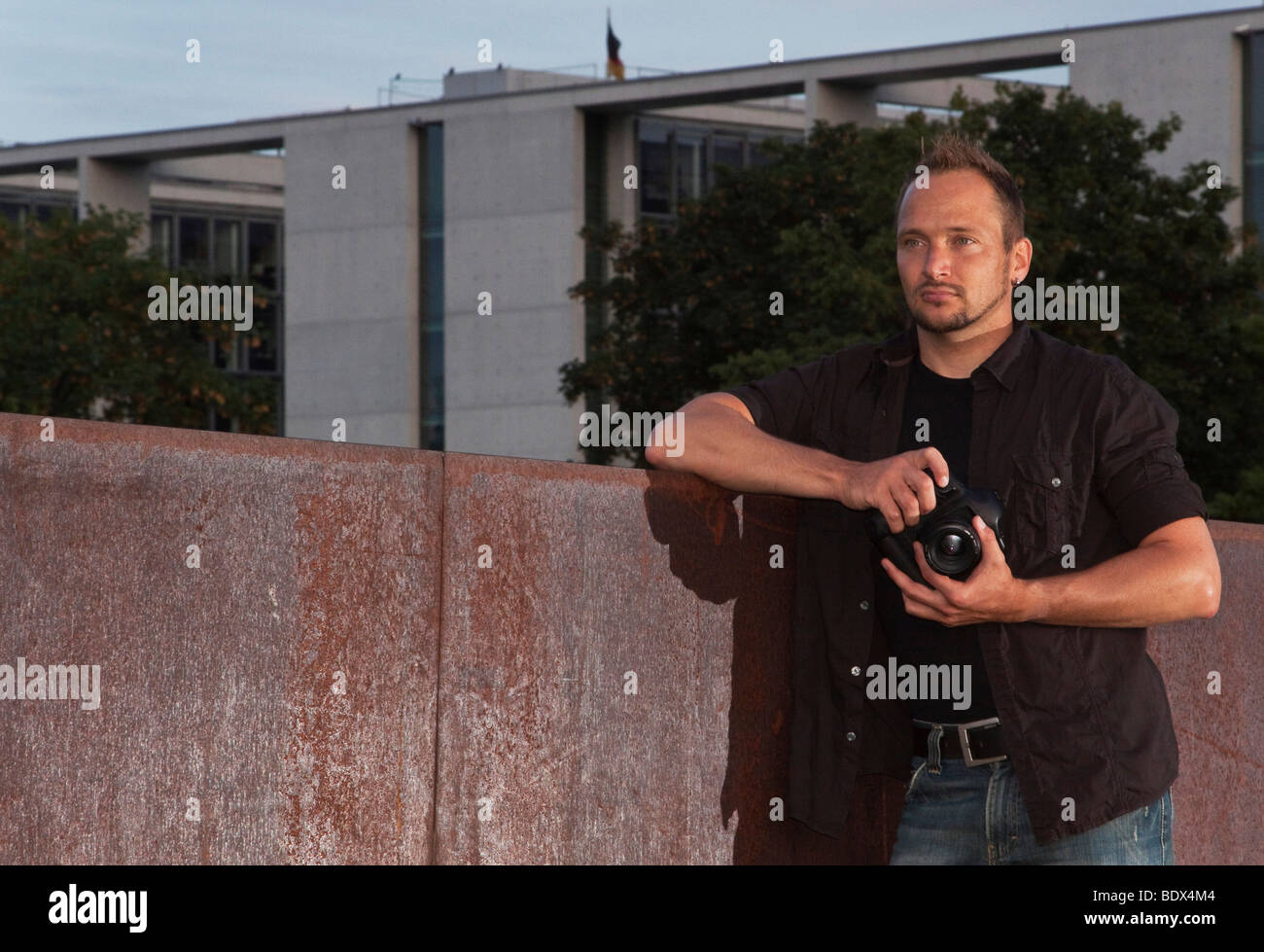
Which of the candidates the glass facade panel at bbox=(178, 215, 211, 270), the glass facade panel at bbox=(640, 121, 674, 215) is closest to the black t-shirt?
the glass facade panel at bbox=(640, 121, 674, 215)

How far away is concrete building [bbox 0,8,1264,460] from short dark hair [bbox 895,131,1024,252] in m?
49.9

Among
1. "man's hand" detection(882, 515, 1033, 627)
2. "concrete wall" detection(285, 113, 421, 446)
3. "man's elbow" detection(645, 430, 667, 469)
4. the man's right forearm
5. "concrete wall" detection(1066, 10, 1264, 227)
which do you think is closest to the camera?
"man's hand" detection(882, 515, 1033, 627)

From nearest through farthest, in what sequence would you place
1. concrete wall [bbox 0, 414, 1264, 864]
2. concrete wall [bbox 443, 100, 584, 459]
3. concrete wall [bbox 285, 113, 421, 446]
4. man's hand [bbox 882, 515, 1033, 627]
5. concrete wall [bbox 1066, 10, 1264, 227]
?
1. concrete wall [bbox 0, 414, 1264, 864]
2. man's hand [bbox 882, 515, 1033, 627]
3. concrete wall [bbox 1066, 10, 1264, 227]
4. concrete wall [bbox 443, 100, 584, 459]
5. concrete wall [bbox 285, 113, 421, 446]

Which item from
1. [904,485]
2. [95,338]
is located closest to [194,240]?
[95,338]

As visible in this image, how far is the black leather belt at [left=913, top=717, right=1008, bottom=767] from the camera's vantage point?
3609mm

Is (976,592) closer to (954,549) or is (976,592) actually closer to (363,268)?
(954,549)

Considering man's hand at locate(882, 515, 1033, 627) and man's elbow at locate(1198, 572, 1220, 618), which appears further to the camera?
man's elbow at locate(1198, 572, 1220, 618)

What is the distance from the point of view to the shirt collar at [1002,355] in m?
3.72

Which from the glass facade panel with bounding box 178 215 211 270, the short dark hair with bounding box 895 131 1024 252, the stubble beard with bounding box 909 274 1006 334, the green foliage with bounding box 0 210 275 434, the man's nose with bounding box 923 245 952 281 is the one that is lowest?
the stubble beard with bounding box 909 274 1006 334

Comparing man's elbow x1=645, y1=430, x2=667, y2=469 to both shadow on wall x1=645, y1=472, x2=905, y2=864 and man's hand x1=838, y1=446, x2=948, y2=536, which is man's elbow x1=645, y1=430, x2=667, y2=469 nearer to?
shadow on wall x1=645, y1=472, x2=905, y2=864

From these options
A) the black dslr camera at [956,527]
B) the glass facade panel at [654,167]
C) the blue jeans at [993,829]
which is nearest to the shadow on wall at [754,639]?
the blue jeans at [993,829]

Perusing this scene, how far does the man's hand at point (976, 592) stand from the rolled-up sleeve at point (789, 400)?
1.89 feet

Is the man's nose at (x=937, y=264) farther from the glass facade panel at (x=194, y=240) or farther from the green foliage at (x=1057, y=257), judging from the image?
the glass facade panel at (x=194, y=240)

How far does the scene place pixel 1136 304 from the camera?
35.1 metres
